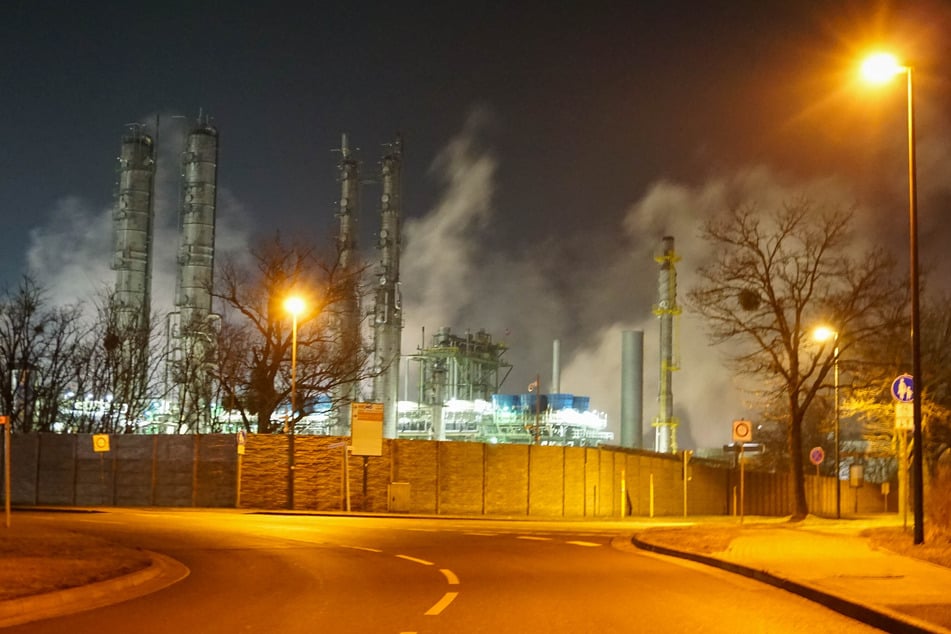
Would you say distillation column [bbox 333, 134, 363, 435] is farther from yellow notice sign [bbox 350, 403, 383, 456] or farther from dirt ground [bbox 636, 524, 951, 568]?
dirt ground [bbox 636, 524, 951, 568]

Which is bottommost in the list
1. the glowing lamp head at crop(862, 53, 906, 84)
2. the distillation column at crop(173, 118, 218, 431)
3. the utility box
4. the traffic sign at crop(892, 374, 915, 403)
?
the utility box

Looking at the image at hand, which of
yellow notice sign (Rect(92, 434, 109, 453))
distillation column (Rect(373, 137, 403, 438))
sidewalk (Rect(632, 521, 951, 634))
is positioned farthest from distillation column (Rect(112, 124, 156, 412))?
sidewalk (Rect(632, 521, 951, 634))

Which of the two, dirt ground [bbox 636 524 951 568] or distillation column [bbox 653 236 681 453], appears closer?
dirt ground [bbox 636 524 951 568]

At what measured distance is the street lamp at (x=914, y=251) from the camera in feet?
59.9

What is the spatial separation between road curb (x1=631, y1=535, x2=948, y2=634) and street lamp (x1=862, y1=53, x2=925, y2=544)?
407 centimetres

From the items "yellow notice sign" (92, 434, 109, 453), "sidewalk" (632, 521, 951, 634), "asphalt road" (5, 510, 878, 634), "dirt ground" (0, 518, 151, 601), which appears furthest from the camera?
"yellow notice sign" (92, 434, 109, 453)

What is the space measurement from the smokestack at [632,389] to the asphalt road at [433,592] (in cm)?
6393

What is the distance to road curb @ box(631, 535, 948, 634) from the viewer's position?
10.4m

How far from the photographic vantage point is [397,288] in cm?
8112

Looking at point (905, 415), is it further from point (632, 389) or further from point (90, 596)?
point (632, 389)

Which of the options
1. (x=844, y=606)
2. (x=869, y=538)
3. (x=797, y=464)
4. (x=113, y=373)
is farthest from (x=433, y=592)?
(x=113, y=373)

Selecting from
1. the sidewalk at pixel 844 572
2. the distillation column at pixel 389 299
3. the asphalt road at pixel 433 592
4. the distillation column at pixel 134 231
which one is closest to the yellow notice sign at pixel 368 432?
the asphalt road at pixel 433 592

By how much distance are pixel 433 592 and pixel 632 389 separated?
247 ft

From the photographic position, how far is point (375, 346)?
77.1 m
